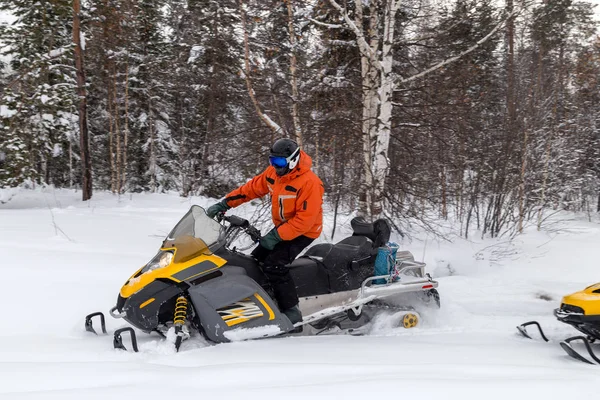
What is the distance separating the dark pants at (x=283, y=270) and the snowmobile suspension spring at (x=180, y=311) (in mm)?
745

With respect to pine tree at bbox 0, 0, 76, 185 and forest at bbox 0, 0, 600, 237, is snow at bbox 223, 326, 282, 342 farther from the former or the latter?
pine tree at bbox 0, 0, 76, 185

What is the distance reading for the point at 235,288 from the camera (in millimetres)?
3734

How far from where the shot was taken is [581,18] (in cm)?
2141

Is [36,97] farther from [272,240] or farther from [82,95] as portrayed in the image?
[272,240]

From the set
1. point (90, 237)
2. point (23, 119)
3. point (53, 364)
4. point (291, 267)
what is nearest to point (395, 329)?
point (291, 267)

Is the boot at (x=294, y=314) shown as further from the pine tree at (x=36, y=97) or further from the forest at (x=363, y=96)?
the pine tree at (x=36, y=97)

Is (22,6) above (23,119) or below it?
above

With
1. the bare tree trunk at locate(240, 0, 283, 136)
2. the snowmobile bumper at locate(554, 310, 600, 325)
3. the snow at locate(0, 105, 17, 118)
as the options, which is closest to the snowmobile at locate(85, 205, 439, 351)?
the snowmobile bumper at locate(554, 310, 600, 325)

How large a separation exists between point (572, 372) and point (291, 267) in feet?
7.30

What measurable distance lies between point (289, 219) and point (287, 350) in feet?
3.45

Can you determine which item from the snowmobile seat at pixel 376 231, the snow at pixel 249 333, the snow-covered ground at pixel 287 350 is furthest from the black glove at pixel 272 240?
the snowmobile seat at pixel 376 231

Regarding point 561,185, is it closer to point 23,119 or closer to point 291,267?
point 291,267

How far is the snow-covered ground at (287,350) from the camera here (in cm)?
257

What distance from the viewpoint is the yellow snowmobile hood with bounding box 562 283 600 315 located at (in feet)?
12.1
